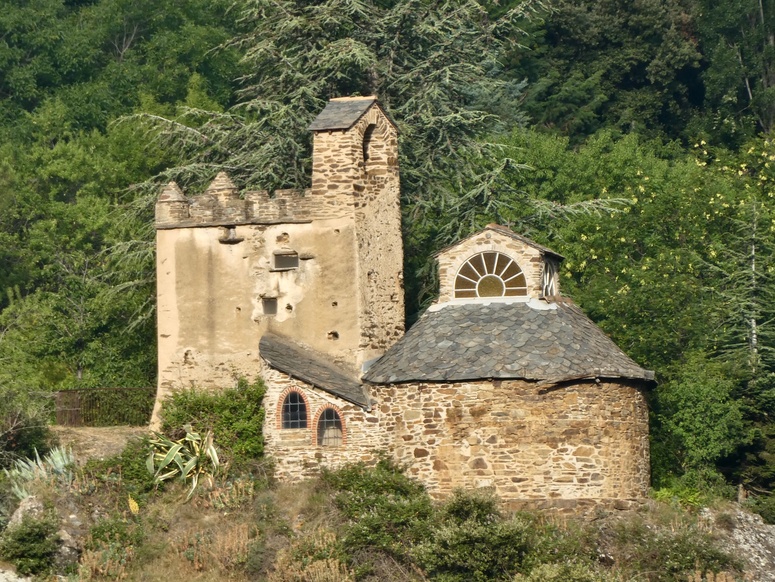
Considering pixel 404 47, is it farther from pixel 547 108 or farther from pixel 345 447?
pixel 547 108

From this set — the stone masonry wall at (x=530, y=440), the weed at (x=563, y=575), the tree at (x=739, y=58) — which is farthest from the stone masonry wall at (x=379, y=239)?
the tree at (x=739, y=58)

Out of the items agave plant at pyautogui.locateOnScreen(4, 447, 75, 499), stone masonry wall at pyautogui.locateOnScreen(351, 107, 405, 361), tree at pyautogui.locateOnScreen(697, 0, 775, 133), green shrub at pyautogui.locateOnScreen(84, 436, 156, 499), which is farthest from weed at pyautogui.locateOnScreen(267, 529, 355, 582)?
tree at pyautogui.locateOnScreen(697, 0, 775, 133)

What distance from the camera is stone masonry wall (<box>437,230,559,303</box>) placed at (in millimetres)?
36281

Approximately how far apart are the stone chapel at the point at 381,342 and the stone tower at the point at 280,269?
0.03 metres

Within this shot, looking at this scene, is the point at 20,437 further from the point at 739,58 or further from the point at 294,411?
the point at 739,58

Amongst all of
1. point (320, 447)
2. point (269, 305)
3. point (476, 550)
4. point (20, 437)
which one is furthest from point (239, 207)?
point (476, 550)

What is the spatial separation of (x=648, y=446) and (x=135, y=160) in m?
24.8

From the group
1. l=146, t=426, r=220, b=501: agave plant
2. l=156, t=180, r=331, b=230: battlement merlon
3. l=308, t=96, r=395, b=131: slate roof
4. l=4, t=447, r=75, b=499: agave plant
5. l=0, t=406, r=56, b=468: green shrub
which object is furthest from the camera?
l=308, t=96, r=395, b=131: slate roof

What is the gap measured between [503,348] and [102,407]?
11519 millimetres

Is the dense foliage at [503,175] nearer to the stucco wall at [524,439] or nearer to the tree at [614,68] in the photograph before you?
the tree at [614,68]

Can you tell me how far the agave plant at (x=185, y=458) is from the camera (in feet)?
116

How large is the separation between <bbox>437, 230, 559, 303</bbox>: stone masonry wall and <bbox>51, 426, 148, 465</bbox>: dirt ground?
7.36 m

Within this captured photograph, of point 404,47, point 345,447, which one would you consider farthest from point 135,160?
point 345,447

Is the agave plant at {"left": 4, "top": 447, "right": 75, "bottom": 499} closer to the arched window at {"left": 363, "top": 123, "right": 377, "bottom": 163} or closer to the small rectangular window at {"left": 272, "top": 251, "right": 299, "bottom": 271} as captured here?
the small rectangular window at {"left": 272, "top": 251, "right": 299, "bottom": 271}
